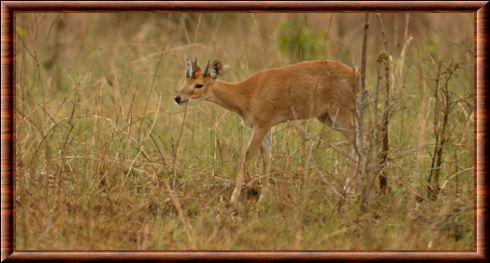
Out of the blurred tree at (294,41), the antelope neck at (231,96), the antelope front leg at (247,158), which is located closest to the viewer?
the antelope front leg at (247,158)

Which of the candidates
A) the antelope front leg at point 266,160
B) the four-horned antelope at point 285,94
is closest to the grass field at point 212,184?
the antelope front leg at point 266,160

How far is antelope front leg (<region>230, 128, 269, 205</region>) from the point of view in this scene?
25.0 feet

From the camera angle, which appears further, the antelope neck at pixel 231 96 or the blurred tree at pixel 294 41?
the blurred tree at pixel 294 41

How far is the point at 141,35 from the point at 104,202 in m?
8.69

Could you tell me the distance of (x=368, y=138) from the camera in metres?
7.47

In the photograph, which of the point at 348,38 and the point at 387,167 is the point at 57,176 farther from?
the point at 348,38

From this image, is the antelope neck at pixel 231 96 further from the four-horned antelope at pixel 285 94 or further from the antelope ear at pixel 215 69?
the antelope ear at pixel 215 69

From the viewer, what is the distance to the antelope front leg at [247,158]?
762 cm

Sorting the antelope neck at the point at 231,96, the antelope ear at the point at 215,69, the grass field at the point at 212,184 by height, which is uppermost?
the antelope ear at the point at 215,69

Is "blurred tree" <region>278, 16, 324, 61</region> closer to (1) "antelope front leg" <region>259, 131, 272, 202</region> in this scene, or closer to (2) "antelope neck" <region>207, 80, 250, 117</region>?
(2) "antelope neck" <region>207, 80, 250, 117</region>

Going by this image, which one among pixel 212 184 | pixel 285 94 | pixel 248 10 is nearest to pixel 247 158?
pixel 212 184

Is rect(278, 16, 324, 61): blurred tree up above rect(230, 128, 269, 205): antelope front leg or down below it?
above

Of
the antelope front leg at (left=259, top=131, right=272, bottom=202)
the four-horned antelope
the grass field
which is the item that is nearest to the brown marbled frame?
the grass field

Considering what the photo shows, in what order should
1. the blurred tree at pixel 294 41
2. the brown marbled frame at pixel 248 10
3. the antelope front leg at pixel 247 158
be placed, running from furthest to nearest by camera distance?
the blurred tree at pixel 294 41, the antelope front leg at pixel 247 158, the brown marbled frame at pixel 248 10
